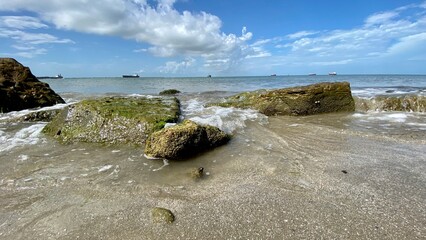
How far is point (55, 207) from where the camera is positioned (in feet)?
12.0

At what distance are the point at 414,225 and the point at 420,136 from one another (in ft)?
16.9

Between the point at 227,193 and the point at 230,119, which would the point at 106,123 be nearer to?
the point at 230,119

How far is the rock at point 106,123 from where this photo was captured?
268 inches

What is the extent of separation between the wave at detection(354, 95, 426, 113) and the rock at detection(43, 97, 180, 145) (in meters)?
9.43

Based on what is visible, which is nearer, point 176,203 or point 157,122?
point 176,203

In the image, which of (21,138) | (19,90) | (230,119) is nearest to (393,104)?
(230,119)

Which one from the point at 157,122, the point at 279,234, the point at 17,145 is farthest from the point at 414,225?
the point at 17,145

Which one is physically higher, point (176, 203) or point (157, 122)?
point (157, 122)

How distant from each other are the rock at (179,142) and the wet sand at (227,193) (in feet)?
0.89

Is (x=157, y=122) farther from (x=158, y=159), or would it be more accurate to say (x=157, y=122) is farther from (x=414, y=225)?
(x=414, y=225)

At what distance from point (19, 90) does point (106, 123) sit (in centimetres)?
823

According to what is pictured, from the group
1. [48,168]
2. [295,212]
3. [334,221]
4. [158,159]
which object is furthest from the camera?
[158,159]

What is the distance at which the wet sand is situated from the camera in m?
3.10

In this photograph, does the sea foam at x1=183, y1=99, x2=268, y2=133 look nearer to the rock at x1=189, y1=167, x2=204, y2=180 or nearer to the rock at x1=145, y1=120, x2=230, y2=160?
the rock at x1=145, y1=120, x2=230, y2=160
